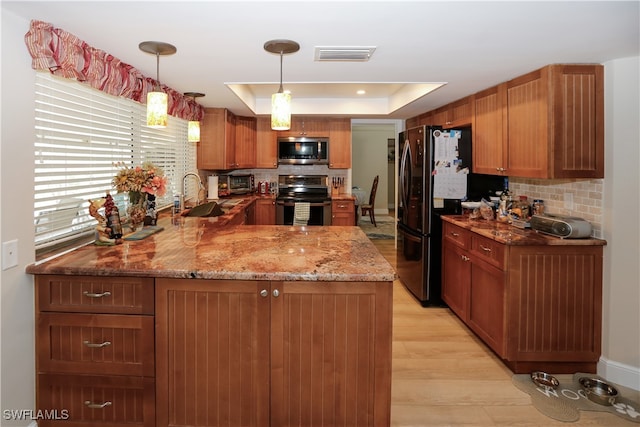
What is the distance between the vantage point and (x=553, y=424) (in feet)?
7.49

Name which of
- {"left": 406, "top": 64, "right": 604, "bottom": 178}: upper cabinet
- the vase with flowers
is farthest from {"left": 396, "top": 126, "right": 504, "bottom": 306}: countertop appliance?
the vase with flowers

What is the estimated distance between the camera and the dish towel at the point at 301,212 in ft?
17.1

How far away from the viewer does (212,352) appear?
198 centimetres

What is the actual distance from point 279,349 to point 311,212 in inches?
154

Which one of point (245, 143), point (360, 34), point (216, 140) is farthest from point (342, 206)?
point (360, 34)

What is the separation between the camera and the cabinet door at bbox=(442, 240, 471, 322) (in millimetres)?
3523

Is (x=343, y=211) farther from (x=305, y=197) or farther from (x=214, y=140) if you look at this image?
(x=214, y=140)

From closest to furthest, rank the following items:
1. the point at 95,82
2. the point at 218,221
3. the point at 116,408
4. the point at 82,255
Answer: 1. the point at 116,408
2. the point at 82,255
3. the point at 95,82
4. the point at 218,221

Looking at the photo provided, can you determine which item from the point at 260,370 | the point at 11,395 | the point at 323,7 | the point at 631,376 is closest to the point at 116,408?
the point at 11,395

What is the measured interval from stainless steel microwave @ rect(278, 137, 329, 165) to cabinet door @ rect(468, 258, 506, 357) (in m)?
3.19

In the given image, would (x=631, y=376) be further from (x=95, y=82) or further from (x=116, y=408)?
(x=95, y=82)

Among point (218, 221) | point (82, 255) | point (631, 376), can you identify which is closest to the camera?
point (82, 255)

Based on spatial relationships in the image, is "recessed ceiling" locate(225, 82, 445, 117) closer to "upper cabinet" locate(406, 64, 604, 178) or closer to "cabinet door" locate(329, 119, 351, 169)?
"cabinet door" locate(329, 119, 351, 169)

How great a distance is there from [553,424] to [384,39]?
2.35 meters
